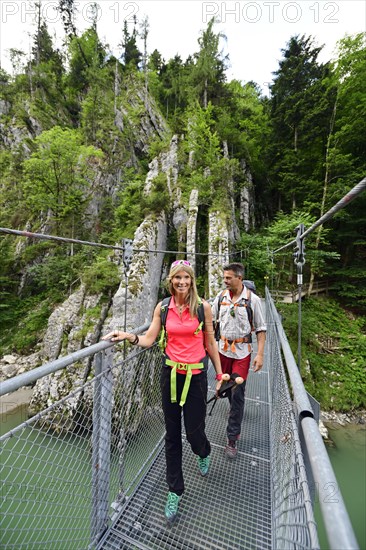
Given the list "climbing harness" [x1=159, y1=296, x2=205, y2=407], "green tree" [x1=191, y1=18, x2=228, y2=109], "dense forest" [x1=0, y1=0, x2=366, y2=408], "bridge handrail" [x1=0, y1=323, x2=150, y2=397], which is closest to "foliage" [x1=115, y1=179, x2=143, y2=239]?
"dense forest" [x1=0, y1=0, x2=366, y2=408]

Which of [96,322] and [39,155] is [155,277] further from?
[39,155]

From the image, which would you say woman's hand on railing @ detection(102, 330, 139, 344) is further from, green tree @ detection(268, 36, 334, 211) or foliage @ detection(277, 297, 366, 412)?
green tree @ detection(268, 36, 334, 211)

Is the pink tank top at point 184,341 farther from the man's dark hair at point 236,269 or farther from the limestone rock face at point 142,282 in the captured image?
the limestone rock face at point 142,282

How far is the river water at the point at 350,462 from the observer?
430 centimetres

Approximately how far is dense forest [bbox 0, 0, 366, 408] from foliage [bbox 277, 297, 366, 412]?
1.34 feet

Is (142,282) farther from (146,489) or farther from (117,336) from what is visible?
(117,336)

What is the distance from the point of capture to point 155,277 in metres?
7.49

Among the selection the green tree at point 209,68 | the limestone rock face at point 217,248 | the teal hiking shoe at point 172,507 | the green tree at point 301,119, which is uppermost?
the green tree at point 209,68

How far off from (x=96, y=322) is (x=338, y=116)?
476 inches

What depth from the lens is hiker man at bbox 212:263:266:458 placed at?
1813 mm

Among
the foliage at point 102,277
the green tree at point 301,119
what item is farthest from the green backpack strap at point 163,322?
the green tree at point 301,119

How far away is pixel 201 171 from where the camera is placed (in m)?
9.70

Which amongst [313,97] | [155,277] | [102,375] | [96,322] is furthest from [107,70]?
[102,375]

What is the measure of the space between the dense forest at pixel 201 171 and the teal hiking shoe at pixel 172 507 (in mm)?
6045
